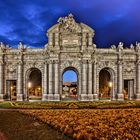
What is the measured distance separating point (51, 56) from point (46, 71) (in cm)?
335

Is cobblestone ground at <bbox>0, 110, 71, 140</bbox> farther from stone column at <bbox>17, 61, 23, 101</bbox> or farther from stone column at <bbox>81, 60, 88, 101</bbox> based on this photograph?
stone column at <bbox>17, 61, 23, 101</bbox>

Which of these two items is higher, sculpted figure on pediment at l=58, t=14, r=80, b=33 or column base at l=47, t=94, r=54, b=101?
sculpted figure on pediment at l=58, t=14, r=80, b=33

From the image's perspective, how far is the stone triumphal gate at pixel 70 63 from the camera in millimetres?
56500

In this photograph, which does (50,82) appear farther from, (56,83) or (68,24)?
(68,24)

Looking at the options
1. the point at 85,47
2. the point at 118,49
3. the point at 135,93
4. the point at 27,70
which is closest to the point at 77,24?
the point at 85,47

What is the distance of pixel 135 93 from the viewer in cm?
5944

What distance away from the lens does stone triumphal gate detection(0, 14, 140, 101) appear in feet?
185

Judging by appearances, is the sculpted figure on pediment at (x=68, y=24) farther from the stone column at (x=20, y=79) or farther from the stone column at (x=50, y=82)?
the stone column at (x=20, y=79)

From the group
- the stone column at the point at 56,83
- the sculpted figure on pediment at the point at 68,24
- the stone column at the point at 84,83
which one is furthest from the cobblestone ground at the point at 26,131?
the sculpted figure on pediment at the point at 68,24

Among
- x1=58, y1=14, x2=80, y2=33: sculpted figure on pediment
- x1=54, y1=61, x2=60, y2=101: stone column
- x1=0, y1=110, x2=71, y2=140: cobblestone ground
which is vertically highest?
x1=58, y1=14, x2=80, y2=33: sculpted figure on pediment

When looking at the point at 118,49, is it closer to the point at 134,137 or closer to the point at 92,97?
the point at 92,97

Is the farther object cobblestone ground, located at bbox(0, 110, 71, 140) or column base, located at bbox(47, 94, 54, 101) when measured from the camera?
column base, located at bbox(47, 94, 54, 101)

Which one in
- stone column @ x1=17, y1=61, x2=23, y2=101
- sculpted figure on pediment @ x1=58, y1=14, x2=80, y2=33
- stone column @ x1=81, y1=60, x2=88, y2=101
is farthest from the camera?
stone column @ x1=17, y1=61, x2=23, y2=101

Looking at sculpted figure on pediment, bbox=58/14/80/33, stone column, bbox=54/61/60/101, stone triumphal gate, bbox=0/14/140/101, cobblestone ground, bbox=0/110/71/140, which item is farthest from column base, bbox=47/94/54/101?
cobblestone ground, bbox=0/110/71/140
